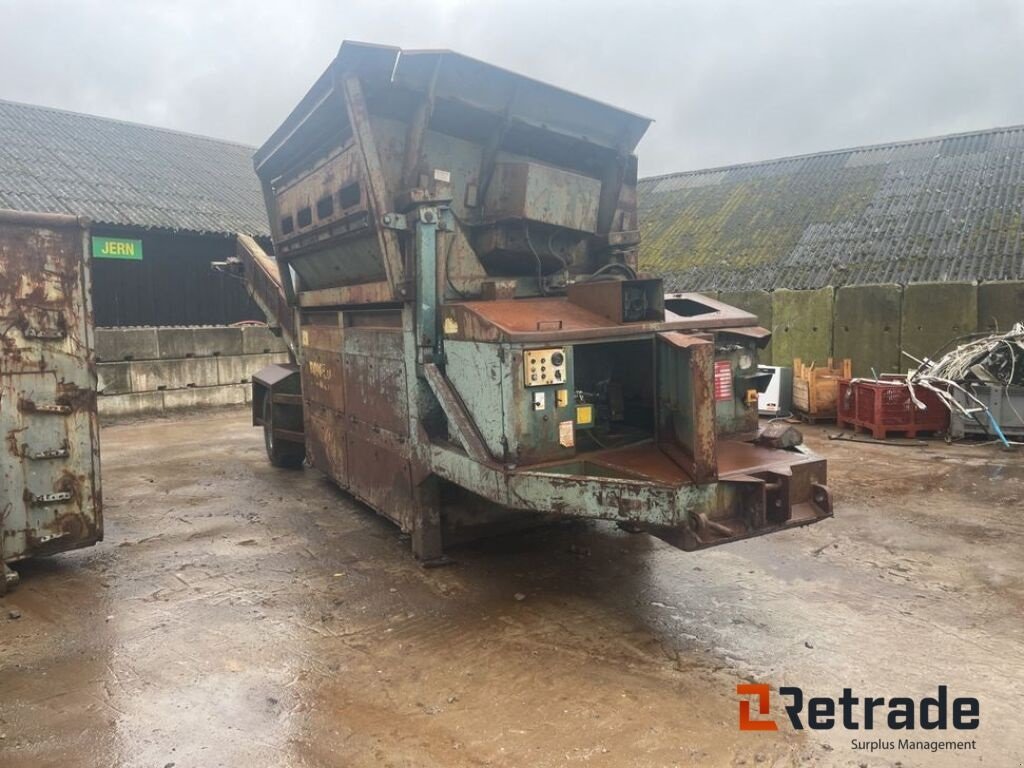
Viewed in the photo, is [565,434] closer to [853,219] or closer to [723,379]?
[723,379]

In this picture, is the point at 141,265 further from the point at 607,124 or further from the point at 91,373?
the point at 607,124

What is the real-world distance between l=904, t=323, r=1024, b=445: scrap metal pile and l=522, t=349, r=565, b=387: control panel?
7.02 metres

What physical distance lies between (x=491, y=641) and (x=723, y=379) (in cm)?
203

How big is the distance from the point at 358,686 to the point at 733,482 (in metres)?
1.93

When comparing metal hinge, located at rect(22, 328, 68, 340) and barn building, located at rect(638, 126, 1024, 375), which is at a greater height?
barn building, located at rect(638, 126, 1024, 375)

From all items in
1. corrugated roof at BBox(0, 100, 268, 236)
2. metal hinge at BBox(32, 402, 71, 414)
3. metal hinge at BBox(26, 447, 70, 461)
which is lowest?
metal hinge at BBox(26, 447, 70, 461)

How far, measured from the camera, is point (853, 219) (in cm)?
1413

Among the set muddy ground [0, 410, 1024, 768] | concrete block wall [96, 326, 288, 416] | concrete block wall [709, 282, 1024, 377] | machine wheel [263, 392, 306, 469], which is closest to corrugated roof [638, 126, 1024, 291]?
concrete block wall [709, 282, 1024, 377]

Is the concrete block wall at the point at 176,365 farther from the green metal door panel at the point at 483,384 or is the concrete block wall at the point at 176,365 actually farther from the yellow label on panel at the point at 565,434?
the yellow label on panel at the point at 565,434

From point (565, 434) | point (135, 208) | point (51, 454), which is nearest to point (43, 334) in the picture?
point (51, 454)

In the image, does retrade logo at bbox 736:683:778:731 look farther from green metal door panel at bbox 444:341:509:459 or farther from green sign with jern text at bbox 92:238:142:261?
green sign with jern text at bbox 92:238:142:261

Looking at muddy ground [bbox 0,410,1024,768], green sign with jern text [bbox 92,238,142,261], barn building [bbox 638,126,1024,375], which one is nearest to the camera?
muddy ground [bbox 0,410,1024,768]

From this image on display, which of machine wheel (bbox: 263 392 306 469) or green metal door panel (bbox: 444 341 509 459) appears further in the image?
machine wheel (bbox: 263 392 306 469)

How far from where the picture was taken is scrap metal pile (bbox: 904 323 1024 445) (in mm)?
8383
